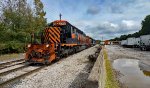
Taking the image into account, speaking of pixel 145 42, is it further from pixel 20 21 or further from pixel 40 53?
pixel 40 53

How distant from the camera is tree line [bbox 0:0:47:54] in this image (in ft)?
109

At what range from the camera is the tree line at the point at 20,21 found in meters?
33.2

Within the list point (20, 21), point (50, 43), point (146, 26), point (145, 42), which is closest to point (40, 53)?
point (50, 43)

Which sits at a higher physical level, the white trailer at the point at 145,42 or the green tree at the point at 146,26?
the green tree at the point at 146,26

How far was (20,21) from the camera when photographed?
121 ft

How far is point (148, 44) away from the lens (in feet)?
145

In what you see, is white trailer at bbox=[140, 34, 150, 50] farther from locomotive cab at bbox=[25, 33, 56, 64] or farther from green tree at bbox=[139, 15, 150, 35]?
green tree at bbox=[139, 15, 150, 35]

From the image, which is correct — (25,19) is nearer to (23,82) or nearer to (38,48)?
(38,48)

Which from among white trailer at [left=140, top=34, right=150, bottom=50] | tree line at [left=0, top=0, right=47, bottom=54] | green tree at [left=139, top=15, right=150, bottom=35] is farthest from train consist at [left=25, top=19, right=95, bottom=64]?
green tree at [left=139, top=15, right=150, bottom=35]

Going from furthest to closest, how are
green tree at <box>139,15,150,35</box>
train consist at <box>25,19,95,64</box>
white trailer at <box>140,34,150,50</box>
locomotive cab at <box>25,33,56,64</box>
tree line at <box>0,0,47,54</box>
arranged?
green tree at <box>139,15,150,35</box> → white trailer at <box>140,34,150,50</box> → tree line at <box>0,0,47,54</box> → train consist at <box>25,19,95,64</box> → locomotive cab at <box>25,33,56,64</box>

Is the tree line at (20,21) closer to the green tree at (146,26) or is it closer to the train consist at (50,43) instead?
the train consist at (50,43)

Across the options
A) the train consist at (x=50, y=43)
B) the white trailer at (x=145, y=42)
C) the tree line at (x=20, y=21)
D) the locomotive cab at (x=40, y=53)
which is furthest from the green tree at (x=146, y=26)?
the locomotive cab at (x=40, y=53)

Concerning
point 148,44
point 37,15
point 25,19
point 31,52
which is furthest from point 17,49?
point 148,44

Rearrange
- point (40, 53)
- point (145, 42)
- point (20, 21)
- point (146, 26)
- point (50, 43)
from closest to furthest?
1. point (40, 53)
2. point (50, 43)
3. point (20, 21)
4. point (145, 42)
5. point (146, 26)
